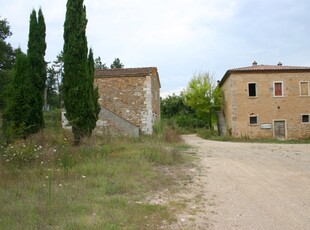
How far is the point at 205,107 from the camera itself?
115 ft

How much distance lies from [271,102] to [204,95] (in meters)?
8.45

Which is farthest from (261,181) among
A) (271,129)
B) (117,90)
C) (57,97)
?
(57,97)

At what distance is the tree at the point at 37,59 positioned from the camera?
14070 mm

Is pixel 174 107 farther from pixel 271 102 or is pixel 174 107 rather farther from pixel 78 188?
pixel 78 188

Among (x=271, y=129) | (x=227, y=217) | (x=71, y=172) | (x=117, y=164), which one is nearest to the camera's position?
(x=227, y=217)

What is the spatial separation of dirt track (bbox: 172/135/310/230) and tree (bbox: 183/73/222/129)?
78.4 ft

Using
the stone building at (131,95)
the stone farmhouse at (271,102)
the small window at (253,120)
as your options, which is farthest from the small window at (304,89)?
the stone building at (131,95)

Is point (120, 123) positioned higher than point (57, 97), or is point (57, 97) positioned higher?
point (57, 97)

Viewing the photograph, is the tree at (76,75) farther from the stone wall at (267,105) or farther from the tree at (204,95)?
the tree at (204,95)

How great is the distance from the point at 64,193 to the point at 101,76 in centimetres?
1953

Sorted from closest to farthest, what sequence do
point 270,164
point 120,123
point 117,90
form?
point 270,164 → point 120,123 → point 117,90

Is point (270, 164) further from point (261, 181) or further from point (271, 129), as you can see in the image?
point (271, 129)

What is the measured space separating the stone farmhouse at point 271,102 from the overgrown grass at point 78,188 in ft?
59.1

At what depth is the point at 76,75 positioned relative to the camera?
552 inches
